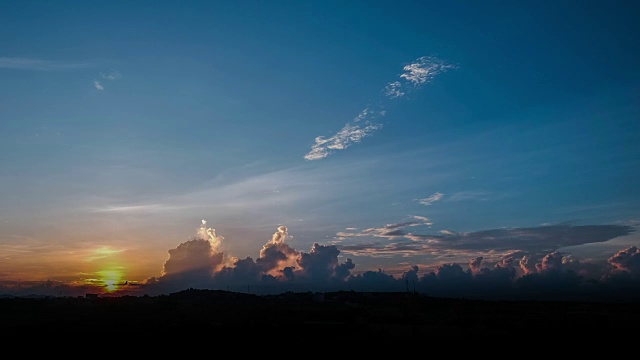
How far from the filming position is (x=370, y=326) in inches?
2564

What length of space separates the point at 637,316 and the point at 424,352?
55.2 meters

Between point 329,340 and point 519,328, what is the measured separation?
2880cm

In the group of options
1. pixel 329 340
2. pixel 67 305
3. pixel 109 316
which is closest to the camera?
pixel 329 340

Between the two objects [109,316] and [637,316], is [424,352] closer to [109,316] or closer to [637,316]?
[637,316]

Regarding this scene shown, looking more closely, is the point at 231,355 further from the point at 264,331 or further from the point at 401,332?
the point at 401,332

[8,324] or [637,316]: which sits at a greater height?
[8,324]

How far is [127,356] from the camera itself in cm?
4306

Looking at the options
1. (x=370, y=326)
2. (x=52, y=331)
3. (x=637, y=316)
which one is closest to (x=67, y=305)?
(x=52, y=331)

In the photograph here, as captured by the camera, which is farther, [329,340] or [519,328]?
[519,328]

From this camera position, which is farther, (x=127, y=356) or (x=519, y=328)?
(x=519, y=328)

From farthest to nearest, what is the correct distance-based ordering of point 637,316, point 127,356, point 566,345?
point 637,316
point 566,345
point 127,356

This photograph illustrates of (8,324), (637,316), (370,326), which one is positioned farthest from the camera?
(637,316)

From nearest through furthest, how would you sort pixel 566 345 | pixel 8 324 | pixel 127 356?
pixel 127 356
pixel 566 345
pixel 8 324

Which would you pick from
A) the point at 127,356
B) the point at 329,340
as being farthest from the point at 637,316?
the point at 127,356
